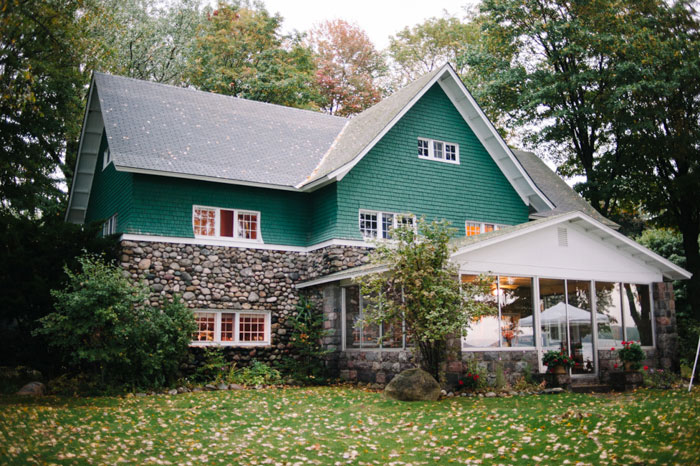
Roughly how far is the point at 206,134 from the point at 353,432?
1195 cm

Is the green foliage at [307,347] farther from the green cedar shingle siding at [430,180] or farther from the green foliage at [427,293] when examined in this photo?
the green foliage at [427,293]

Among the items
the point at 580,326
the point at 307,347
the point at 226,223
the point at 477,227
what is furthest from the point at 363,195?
the point at 580,326

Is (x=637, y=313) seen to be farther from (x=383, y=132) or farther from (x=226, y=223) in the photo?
(x=226, y=223)

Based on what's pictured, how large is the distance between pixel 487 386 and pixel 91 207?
1476cm

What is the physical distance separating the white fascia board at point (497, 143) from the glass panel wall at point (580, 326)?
5690 millimetres

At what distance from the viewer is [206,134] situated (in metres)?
18.7

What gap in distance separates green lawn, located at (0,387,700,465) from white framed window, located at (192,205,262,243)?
596cm

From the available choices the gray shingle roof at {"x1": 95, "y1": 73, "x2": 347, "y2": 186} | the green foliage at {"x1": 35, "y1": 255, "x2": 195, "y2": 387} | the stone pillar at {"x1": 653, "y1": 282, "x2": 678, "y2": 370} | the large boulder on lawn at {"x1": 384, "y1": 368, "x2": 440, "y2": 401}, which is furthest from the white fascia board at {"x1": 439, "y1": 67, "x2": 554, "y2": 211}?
the green foliage at {"x1": 35, "y1": 255, "x2": 195, "y2": 387}

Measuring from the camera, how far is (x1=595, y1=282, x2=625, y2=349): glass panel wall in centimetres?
1545

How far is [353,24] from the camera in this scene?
35125 millimetres

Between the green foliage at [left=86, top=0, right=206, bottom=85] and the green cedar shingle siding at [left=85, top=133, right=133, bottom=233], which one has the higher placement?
the green foliage at [left=86, top=0, right=206, bottom=85]

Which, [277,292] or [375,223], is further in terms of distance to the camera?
[375,223]

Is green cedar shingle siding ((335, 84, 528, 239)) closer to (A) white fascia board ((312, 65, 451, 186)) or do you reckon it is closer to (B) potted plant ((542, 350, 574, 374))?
(A) white fascia board ((312, 65, 451, 186))

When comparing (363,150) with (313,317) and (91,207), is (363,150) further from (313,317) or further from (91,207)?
(91,207)
